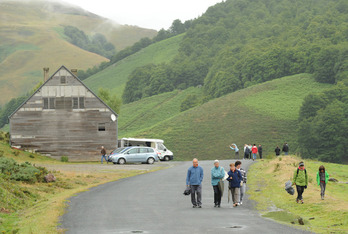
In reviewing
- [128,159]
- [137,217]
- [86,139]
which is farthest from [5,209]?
[86,139]

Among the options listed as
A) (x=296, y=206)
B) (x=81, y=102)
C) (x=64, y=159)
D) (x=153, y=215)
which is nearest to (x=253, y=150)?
(x=81, y=102)

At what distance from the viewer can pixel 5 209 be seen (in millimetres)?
21750

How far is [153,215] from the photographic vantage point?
19.3m

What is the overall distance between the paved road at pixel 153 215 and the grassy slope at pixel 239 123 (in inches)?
2942

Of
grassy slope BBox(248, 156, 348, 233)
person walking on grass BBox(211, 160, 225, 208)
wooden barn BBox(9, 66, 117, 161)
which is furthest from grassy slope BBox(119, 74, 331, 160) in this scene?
person walking on grass BBox(211, 160, 225, 208)

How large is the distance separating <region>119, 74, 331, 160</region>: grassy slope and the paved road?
74737mm

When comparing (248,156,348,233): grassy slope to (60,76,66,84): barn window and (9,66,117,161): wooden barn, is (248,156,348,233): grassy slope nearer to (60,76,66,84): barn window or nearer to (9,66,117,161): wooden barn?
(9,66,117,161): wooden barn

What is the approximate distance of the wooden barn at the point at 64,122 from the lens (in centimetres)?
6194

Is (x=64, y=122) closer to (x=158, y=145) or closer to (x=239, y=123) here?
(x=158, y=145)

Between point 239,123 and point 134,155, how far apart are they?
213 feet

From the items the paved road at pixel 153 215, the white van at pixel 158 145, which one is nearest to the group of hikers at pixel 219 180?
the paved road at pixel 153 215

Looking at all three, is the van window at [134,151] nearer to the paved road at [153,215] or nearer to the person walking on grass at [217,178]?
the paved road at [153,215]

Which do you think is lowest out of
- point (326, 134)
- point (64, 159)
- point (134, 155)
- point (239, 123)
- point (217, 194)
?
point (217, 194)

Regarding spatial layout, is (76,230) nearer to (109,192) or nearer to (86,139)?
(109,192)
